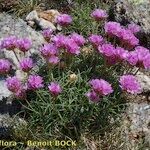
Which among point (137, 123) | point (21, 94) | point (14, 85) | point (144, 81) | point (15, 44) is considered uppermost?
point (15, 44)

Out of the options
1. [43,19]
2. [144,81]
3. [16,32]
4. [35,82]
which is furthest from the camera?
[43,19]

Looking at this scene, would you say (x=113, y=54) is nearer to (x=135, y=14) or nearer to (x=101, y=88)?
(x=101, y=88)

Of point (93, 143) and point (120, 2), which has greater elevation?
point (120, 2)

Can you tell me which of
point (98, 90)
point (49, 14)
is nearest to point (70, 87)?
point (98, 90)

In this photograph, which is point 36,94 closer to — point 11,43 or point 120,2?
point 11,43

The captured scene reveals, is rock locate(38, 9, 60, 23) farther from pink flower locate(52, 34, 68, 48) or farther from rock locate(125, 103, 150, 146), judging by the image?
rock locate(125, 103, 150, 146)

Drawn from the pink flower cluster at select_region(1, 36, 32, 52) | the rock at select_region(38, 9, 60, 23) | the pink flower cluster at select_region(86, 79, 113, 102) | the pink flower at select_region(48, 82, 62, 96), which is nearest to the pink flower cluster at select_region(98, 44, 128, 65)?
the pink flower cluster at select_region(86, 79, 113, 102)

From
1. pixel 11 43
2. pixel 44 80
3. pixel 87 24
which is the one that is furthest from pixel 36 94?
pixel 87 24
